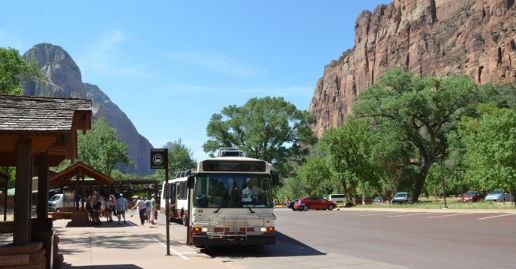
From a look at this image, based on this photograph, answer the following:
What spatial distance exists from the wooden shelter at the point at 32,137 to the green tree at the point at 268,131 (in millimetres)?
61356

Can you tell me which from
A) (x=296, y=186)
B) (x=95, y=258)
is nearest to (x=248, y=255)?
(x=95, y=258)

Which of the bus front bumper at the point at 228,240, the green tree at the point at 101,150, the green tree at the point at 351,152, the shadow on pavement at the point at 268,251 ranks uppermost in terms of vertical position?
the green tree at the point at 101,150

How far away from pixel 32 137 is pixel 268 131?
212 ft

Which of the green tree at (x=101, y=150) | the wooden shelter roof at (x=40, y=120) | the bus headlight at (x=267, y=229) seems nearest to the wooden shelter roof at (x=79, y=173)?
the bus headlight at (x=267, y=229)

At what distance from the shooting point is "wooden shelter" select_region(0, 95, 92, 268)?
326 inches

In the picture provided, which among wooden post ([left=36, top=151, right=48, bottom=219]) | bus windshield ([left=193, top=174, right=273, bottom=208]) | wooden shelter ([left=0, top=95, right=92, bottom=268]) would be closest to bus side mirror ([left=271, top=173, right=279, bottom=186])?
bus windshield ([left=193, top=174, right=273, bottom=208])

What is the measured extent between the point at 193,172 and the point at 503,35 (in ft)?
Answer: 537

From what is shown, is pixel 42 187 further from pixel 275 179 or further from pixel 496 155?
pixel 496 155

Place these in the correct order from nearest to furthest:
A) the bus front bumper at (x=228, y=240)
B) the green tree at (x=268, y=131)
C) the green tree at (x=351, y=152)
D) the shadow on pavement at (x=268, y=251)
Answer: the bus front bumper at (x=228, y=240)
the shadow on pavement at (x=268, y=251)
the green tree at (x=351, y=152)
the green tree at (x=268, y=131)

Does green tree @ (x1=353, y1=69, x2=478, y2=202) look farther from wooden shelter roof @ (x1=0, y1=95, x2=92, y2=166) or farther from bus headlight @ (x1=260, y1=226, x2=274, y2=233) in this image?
wooden shelter roof @ (x1=0, y1=95, x2=92, y2=166)

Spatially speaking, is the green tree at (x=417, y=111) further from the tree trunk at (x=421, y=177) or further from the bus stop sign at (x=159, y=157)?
the bus stop sign at (x=159, y=157)

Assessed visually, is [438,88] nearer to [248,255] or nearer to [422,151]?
[422,151]

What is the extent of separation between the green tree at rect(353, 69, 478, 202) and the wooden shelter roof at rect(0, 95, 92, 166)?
44092 millimetres

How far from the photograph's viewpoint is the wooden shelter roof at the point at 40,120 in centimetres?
833
